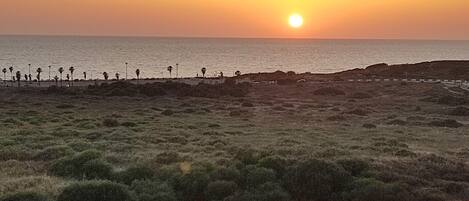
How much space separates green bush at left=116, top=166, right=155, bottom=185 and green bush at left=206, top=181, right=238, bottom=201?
11.1 ft

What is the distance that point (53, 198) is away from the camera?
19484mm

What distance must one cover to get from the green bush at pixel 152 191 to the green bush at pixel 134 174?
1.10m

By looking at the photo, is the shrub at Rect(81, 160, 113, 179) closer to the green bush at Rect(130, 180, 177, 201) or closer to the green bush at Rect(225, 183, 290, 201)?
the green bush at Rect(130, 180, 177, 201)

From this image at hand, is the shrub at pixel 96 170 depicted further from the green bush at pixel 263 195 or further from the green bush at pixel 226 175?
the green bush at pixel 263 195

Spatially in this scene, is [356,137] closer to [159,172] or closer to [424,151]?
[424,151]

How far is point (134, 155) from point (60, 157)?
3933mm

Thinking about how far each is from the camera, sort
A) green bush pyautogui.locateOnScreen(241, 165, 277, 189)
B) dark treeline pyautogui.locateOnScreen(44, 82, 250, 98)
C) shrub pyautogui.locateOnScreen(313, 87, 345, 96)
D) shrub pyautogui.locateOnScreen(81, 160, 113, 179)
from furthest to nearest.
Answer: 1. shrub pyautogui.locateOnScreen(313, 87, 345, 96)
2. dark treeline pyautogui.locateOnScreen(44, 82, 250, 98)
3. shrub pyautogui.locateOnScreen(81, 160, 113, 179)
4. green bush pyautogui.locateOnScreen(241, 165, 277, 189)

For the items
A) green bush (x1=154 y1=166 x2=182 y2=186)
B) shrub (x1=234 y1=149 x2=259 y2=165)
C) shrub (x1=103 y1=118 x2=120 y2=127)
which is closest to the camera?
green bush (x1=154 y1=166 x2=182 y2=186)

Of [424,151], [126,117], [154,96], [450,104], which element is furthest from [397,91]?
[424,151]

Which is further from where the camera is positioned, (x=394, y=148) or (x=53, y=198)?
(x=394, y=148)

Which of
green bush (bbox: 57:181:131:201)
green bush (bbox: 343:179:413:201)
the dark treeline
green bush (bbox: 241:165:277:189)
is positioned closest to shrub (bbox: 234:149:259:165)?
green bush (bbox: 241:165:277:189)

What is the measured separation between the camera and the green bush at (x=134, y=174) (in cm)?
2269

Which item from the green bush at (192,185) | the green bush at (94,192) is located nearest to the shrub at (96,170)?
the green bush at (94,192)

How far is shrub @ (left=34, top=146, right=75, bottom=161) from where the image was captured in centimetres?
2806
